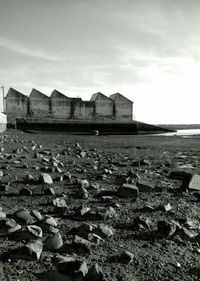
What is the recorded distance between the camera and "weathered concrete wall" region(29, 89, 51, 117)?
59.1m

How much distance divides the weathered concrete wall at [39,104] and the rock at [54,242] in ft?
191

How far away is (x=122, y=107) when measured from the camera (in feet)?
205

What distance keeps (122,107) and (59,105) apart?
526 inches

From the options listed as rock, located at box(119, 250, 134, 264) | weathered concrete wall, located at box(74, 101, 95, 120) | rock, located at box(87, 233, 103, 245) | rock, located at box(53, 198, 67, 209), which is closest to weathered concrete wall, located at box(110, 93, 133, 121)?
weathered concrete wall, located at box(74, 101, 95, 120)

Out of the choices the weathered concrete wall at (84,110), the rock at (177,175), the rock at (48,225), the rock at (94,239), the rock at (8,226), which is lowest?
the rock at (177,175)

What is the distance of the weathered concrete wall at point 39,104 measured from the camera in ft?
194

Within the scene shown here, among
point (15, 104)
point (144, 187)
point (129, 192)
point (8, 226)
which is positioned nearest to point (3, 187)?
point (8, 226)

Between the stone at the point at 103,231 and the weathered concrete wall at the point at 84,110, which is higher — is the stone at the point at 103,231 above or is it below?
below

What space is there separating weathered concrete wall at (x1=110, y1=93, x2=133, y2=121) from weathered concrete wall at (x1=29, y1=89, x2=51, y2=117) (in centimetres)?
1414

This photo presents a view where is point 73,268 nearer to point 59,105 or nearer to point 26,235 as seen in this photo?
point 26,235

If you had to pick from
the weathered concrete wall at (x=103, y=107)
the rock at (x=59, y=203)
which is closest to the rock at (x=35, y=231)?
the rock at (x=59, y=203)

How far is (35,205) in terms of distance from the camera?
3.42 meters

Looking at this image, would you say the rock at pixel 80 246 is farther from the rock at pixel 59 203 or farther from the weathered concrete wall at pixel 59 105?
the weathered concrete wall at pixel 59 105

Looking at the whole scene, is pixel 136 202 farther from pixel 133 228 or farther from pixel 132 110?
pixel 132 110
